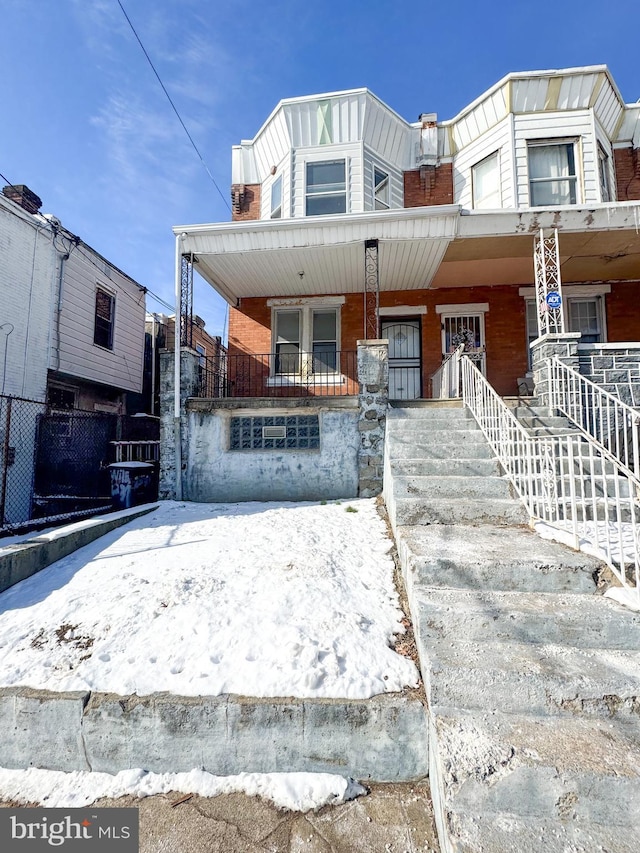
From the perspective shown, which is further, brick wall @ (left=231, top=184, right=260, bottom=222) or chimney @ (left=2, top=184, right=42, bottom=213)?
brick wall @ (left=231, top=184, right=260, bottom=222)

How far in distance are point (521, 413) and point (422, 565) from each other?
4.10 m

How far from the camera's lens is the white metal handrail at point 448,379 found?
7109 mm

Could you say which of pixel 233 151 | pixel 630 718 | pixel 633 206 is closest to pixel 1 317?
pixel 233 151

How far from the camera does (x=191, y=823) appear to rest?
2.11 metres

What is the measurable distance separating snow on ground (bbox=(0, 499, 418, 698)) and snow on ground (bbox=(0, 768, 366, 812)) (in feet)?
1.41

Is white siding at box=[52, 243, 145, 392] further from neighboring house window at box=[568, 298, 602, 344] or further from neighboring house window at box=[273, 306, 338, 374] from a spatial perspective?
neighboring house window at box=[568, 298, 602, 344]

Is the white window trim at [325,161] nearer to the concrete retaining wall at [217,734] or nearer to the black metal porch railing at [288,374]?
the black metal porch railing at [288,374]

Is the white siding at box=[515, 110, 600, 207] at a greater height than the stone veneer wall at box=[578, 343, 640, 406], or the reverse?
the white siding at box=[515, 110, 600, 207]

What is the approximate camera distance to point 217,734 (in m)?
2.42

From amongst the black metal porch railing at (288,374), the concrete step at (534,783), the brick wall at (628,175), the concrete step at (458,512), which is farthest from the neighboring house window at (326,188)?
the concrete step at (534,783)

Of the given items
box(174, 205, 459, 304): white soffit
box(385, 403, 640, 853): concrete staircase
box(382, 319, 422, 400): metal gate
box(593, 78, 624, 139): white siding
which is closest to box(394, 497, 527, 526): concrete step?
box(385, 403, 640, 853): concrete staircase

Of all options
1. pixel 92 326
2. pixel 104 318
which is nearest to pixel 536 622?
pixel 92 326

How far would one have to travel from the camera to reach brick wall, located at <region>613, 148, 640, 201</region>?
958cm

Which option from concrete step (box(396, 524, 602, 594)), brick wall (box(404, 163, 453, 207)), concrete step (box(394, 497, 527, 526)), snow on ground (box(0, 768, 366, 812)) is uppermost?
brick wall (box(404, 163, 453, 207))
